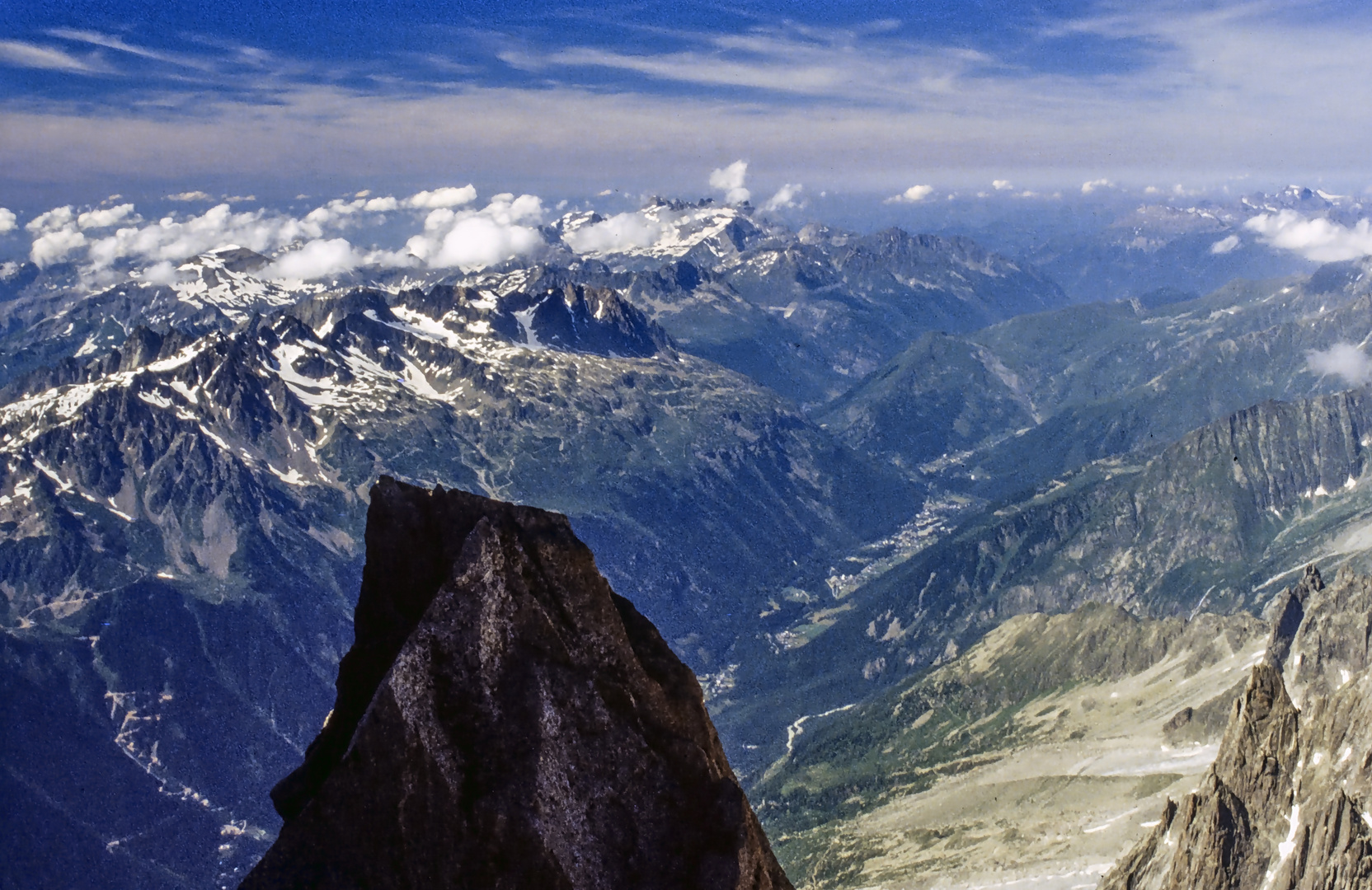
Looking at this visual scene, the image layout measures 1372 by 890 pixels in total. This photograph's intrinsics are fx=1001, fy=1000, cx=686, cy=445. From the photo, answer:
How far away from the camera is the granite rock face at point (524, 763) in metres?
33.1

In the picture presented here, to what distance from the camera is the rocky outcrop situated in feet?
467

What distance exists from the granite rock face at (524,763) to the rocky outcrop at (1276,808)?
143m

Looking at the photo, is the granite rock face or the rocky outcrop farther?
the rocky outcrop

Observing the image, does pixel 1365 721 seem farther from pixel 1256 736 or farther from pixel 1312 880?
pixel 1312 880

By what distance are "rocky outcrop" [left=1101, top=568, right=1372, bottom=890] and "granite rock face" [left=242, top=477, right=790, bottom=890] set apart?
14255cm

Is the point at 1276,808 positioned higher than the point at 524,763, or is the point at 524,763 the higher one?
the point at 524,763

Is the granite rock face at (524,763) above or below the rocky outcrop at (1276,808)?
above

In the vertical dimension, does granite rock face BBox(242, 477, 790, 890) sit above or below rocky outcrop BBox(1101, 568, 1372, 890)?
above

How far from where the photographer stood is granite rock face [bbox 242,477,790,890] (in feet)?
109

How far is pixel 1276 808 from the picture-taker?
157m

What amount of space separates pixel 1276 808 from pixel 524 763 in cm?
16363

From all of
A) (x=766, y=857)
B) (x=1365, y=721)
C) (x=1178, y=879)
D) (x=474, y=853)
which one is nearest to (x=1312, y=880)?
(x=1178, y=879)

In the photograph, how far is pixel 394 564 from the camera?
42.3 m

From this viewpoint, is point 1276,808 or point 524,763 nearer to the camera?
point 524,763
